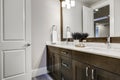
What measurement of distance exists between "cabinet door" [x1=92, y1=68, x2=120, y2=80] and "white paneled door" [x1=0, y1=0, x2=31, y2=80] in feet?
5.15

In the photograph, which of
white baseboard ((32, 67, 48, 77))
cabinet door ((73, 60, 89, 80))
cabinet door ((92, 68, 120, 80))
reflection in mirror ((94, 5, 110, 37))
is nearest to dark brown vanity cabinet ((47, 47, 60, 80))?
white baseboard ((32, 67, 48, 77))

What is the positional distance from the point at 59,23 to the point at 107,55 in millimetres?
2138

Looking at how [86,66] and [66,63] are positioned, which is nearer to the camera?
[86,66]

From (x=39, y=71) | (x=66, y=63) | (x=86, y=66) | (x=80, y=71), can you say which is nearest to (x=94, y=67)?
(x=86, y=66)

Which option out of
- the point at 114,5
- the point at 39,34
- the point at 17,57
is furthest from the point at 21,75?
the point at 114,5

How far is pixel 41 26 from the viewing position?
2.65 meters

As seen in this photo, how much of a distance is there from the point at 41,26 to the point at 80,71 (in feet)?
5.75

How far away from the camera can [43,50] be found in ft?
8.85

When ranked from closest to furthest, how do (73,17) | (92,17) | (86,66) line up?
(86,66), (92,17), (73,17)

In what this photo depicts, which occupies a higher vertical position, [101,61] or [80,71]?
[101,61]

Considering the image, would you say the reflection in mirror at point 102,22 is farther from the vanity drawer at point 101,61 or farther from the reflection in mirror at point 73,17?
the vanity drawer at point 101,61

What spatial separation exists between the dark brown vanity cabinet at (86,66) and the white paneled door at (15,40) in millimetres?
813

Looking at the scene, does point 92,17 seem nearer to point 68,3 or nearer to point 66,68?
point 68,3

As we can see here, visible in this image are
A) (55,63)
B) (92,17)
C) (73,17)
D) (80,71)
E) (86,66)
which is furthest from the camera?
(73,17)
